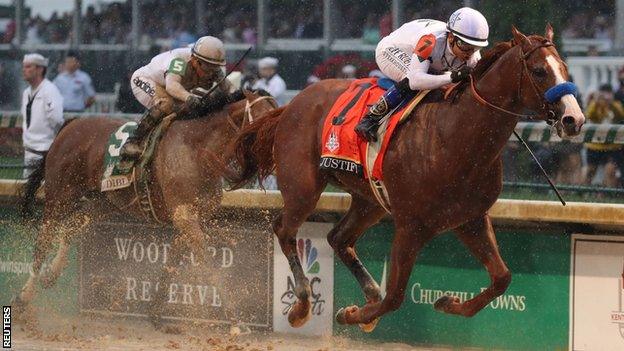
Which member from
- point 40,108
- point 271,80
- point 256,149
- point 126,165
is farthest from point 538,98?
point 271,80

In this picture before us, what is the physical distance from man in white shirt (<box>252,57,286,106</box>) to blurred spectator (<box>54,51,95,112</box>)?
2.47 meters

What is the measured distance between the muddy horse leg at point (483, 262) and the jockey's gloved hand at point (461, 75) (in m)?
0.82

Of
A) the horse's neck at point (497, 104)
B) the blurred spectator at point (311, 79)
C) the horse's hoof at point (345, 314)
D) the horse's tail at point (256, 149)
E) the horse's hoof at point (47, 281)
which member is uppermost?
the horse's neck at point (497, 104)

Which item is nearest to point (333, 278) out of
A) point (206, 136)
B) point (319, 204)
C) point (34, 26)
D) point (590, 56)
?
point (319, 204)

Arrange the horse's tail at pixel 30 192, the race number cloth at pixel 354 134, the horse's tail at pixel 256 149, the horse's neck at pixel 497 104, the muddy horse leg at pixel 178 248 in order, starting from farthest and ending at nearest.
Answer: the horse's tail at pixel 30 192, the muddy horse leg at pixel 178 248, the horse's tail at pixel 256 149, the race number cloth at pixel 354 134, the horse's neck at pixel 497 104


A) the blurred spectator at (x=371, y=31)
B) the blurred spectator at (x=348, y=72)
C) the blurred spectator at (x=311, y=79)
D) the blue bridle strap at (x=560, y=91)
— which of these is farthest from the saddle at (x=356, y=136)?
the blurred spectator at (x=371, y=31)

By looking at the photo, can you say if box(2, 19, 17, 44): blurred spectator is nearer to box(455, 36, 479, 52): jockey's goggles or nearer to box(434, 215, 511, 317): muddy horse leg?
box(455, 36, 479, 52): jockey's goggles

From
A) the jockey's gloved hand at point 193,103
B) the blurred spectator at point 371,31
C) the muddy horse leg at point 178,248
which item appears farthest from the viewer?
the blurred spectator at point 371,31

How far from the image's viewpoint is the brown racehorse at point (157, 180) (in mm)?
10164

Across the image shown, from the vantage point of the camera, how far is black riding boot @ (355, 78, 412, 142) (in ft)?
27.4

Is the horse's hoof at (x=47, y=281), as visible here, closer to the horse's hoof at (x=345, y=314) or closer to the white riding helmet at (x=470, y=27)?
the horse's hoof at (x=345, y=314)

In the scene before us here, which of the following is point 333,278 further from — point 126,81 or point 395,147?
point 126,81

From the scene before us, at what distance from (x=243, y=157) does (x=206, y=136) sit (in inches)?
26.8

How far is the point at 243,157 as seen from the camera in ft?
31.6
